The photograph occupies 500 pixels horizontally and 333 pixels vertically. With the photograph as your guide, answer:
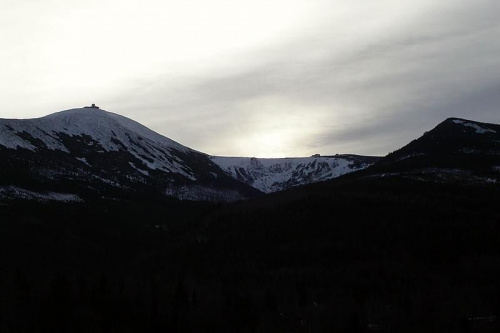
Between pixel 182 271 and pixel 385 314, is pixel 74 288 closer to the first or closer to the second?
pixel 182 271

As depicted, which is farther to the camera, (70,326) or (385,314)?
(385,314)

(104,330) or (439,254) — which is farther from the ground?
(439,254)

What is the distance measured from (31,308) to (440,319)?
101 meters

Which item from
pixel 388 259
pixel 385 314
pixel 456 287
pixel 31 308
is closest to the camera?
pixel 31 308

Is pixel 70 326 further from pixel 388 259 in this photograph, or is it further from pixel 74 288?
pixel 388 259

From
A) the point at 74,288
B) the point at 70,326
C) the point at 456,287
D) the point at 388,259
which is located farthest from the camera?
the point at 388,259

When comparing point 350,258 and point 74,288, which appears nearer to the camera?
point 74,288

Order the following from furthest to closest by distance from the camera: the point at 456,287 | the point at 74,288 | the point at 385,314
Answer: the point at 456,287 < the point at 74,288 < the point at 385,314

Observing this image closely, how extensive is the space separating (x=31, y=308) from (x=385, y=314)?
88.4 m

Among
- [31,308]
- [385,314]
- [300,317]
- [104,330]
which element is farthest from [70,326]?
[385,314]

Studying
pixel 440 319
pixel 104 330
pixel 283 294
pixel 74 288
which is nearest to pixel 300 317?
pixel 283 294

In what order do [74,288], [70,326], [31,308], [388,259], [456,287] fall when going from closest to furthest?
[70,326] → [31,308] → [74,288] → [456,287] → [388,259]

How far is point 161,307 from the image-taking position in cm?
14750

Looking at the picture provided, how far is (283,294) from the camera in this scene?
544 feet
